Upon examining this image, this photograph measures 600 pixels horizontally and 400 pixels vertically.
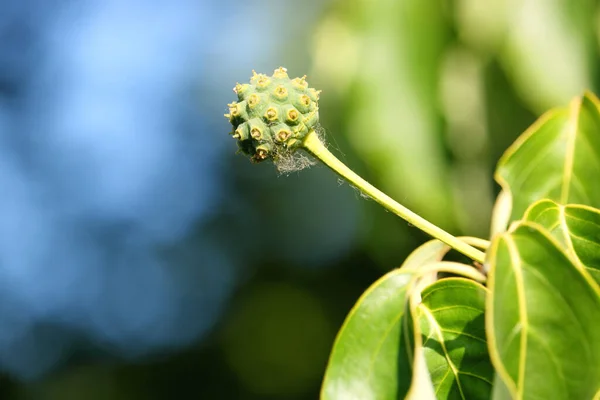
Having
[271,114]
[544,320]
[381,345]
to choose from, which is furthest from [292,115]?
[544,320]

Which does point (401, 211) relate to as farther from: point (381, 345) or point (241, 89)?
point (241, 89)

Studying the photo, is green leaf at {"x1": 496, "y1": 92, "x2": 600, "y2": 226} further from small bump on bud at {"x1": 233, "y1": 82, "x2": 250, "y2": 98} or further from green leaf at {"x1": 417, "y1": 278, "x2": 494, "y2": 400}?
small bump on bud at {"x1": 233, "y1": 82, "x2": 250, "y2": 98}

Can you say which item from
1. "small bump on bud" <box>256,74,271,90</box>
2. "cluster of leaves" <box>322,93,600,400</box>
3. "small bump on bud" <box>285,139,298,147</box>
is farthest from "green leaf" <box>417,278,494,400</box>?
"small bump on bud" <box>256,74,271,90</box>

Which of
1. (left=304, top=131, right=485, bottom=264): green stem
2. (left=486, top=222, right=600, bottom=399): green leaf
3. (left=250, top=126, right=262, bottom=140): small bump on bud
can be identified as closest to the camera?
(left=486, top=222, right=600, bottom=399): green leaf

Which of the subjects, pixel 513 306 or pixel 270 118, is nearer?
pixel 513 306

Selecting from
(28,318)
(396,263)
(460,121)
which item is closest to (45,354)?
(28,318)

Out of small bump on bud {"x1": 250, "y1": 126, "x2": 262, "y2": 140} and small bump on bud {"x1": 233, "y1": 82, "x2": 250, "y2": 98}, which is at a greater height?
small bump on bud {"x1": 233, "y1": 82, "x2": 250, "y2": 98}

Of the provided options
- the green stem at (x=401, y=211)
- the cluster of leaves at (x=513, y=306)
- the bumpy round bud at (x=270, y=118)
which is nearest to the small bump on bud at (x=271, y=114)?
the bumpy round bud at (x=270, y=118)

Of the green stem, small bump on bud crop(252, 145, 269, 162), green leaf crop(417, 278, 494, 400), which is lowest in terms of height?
green leaf crop(417, 278, 494, 400)
